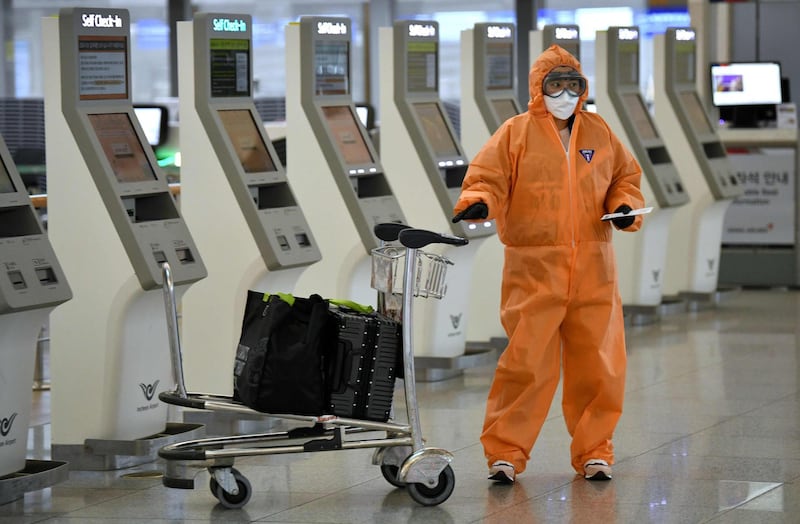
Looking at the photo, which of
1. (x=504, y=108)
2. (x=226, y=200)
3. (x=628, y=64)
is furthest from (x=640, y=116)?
(x=226, y=200)

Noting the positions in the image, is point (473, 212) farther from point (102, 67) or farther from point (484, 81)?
point (484, 81)

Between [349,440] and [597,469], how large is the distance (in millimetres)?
883

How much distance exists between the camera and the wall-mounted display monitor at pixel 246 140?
5918 mm

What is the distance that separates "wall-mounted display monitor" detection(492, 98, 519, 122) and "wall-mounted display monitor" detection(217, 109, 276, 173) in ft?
7.10

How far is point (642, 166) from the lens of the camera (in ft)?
30.6

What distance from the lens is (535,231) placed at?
15.9 feet

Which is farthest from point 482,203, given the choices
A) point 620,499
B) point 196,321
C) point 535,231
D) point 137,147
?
point 196,321

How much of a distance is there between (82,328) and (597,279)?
181 centimetres

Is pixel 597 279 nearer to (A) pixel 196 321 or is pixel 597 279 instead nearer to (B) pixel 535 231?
(B) pixel 535 231

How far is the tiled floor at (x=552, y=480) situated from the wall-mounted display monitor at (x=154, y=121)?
4.47 meters

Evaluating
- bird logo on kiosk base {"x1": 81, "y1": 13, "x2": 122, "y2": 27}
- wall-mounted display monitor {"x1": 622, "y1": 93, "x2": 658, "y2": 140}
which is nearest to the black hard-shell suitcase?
bird logo on kiosk base {"x1": 81, "y1": 13, "x2": 122, "y2": 27}

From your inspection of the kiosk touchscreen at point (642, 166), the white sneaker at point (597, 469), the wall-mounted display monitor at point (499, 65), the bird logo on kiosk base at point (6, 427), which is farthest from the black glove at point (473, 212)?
the kiosk touchscreen at point (642, 166)

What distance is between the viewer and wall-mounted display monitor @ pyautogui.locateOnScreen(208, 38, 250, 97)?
584cm

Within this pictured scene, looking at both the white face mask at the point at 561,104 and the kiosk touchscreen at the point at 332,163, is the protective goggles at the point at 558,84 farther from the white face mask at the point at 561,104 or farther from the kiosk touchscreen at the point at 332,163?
the kiosk touchscreen at the point at 332,163
